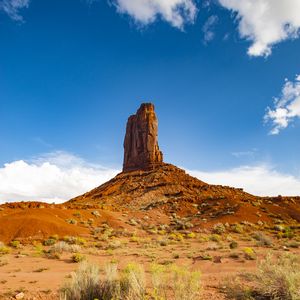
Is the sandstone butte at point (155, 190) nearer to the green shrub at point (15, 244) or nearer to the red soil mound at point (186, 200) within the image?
the red soil mound at point (186, 200)

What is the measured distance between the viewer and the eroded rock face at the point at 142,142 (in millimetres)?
76875

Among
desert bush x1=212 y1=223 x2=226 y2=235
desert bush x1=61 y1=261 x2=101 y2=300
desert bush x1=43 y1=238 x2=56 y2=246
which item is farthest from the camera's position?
desert bush x1=212 y1=223 x2=226 y2=235

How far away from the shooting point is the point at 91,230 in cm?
2891

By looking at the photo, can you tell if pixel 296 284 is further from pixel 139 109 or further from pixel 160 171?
pixel 139 109

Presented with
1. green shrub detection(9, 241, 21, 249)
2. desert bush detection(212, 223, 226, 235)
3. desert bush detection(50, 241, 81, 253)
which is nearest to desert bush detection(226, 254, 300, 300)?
desert bush detection(50, 241, 81, 253)

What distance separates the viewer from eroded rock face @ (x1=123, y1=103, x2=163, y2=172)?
7688cm

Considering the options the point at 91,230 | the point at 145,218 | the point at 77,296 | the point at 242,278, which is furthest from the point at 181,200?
the point at 77,296

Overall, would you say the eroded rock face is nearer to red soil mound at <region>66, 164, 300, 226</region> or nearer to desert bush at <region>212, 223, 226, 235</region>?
red soil mound at <region>66, 164, 300, 226</region>

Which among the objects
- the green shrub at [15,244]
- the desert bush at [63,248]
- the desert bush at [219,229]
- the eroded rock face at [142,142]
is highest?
the eroded rock face at [142,142]

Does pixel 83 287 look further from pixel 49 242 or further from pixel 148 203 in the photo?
pixel 148 203

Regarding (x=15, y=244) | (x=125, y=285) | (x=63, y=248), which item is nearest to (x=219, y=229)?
(x=63, y=248)

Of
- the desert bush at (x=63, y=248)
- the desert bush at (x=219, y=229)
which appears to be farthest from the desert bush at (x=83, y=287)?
the desert bush at (x=219, y=229)

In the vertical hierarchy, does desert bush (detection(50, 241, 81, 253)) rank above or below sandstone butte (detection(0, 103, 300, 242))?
below

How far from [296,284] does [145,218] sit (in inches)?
1364
